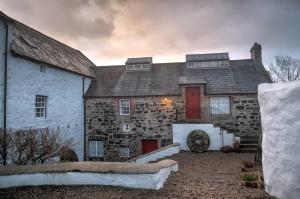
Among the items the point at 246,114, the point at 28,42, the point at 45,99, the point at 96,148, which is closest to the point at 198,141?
the point at 246,114

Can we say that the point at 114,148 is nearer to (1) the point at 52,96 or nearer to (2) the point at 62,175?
(1) the point at 52,96

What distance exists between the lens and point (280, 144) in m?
5.92

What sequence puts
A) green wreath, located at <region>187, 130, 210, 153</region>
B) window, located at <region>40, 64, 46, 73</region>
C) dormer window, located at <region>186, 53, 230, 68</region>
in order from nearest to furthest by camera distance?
window, located at <region>40, 64, 46, 73</region>, green wreath, located at <region>187, 130, 210, 153</region>, dormer window, located at <region>186, 53, 230, 68</region>

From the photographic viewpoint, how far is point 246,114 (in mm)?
17062

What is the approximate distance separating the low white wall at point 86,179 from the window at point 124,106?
11.8 meters

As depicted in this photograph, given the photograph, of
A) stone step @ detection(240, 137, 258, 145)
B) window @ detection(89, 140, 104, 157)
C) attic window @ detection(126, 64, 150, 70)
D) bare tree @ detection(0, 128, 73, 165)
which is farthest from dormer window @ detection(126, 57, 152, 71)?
bare tree @ detection(0, 128, 73, 165)

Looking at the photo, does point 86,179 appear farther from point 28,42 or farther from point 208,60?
point 208,60

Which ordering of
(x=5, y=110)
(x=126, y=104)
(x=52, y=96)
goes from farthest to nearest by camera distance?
(x=126, y=104)
(x=52, y=96)
(x=5, y=110)

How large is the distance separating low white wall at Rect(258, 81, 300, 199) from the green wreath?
852 cm

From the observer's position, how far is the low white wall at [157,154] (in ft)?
→ 42.9

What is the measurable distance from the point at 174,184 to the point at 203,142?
8.02m

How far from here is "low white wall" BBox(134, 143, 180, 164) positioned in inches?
515

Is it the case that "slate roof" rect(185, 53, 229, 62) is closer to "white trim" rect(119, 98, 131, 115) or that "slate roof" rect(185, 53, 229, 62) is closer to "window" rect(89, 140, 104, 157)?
"white trim" rect(119, 98, 131, 115)

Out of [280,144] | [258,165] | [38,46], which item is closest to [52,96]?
[38,46]
